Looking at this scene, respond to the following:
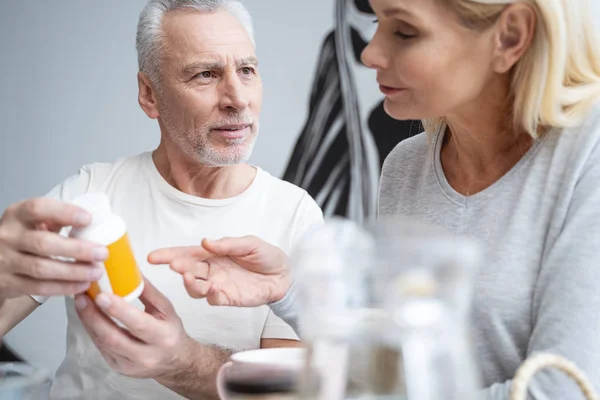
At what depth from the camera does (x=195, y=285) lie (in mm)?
1124

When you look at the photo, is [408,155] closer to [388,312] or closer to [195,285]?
[195,285]

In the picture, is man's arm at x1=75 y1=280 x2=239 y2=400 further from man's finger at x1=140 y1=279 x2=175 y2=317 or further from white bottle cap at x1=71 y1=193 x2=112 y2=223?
white bottle cap at x1=71 y1=193 x2=112 y2=223

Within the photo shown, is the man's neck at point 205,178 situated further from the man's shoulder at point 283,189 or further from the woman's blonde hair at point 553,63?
the woman's blonde hair at point 553,63

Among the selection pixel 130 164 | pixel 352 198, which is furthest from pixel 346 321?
pixel 352 198

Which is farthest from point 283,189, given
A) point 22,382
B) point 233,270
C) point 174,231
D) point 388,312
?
point 388,312

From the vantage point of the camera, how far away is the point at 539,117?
1147mm

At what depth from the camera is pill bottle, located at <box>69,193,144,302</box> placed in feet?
3.08

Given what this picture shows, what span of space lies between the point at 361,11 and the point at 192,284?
223 cm

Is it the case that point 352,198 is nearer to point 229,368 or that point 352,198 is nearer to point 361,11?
point 361,11

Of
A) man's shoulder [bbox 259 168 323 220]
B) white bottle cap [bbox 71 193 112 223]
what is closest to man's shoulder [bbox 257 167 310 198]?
man's shoulder [bbox 259 168 323 220]

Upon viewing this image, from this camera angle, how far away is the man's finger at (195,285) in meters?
1.11

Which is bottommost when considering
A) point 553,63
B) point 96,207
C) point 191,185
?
point 191,185

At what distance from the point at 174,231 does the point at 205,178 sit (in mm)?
163

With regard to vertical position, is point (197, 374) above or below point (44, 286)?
below
